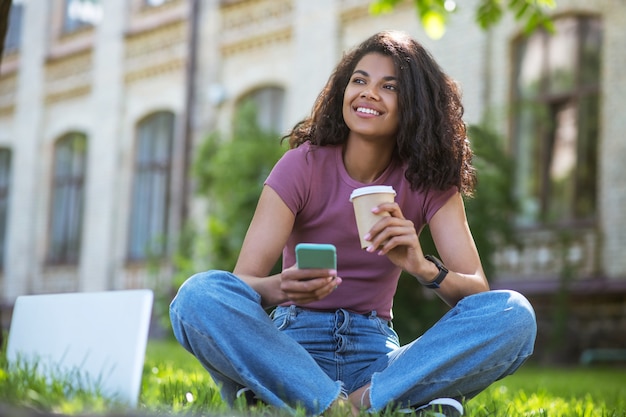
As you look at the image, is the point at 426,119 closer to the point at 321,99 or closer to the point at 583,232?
the point at 321,99

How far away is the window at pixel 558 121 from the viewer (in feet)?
40.2

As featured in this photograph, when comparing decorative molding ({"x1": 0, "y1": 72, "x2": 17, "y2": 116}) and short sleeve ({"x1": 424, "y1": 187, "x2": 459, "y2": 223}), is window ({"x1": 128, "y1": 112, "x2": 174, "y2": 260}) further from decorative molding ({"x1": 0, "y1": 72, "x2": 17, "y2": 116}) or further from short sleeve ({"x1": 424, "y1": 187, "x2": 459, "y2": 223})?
short sleeve ({"x1": 424, "y1": 187, "x2": 459, "y2": 223})

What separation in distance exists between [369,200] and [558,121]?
9922 mm

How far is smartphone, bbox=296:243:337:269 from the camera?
296cm

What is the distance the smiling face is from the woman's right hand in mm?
772

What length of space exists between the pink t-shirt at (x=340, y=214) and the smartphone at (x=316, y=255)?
2.04ft

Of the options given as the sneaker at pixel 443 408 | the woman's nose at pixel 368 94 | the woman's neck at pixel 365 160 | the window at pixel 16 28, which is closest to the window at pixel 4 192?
the window at pixel 16 28

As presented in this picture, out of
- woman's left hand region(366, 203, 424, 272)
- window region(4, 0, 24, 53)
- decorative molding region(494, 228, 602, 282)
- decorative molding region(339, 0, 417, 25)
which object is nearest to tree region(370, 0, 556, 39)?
woman's left hand region(366, 203, 424, 272)

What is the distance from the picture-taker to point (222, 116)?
17016 millimetres

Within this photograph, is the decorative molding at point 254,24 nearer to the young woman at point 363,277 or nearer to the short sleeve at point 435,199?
the young woman at point 363,277

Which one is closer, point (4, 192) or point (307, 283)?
point (307, 283)

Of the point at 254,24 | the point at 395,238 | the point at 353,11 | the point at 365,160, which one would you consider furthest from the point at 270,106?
the point at 395,238

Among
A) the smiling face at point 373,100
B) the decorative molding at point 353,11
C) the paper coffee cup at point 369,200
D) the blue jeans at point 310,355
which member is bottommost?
the blue jeans at point 310,355

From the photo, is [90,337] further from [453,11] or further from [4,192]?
[4,192]
